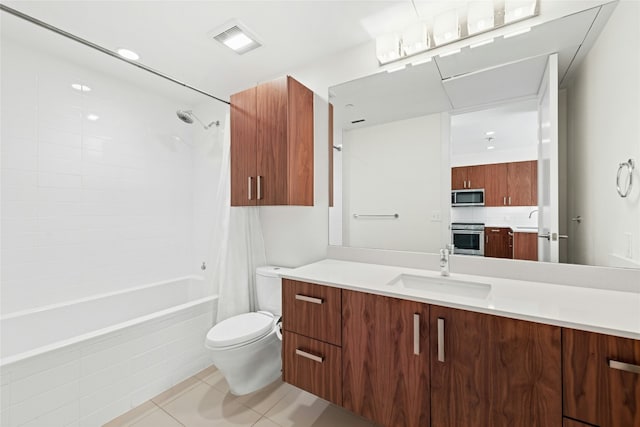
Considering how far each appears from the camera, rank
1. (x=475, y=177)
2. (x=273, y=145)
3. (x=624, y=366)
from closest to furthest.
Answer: (x=624, y=366)
(x=475, y=177)
(x=273, y=145)

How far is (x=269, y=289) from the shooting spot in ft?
6.86

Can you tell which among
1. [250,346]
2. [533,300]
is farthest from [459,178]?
[250,346]

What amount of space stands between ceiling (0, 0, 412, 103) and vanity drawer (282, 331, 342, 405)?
187cm

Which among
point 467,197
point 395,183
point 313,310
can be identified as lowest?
point 313,310

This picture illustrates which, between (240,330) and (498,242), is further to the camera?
(240,330)

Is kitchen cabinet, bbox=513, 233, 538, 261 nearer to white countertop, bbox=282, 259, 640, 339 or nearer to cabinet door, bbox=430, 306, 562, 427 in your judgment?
white countertop, bbox=282, 259, 640, 339

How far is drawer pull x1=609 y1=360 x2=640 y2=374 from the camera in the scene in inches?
28.9

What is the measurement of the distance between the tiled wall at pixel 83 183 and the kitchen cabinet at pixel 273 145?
1150 mm

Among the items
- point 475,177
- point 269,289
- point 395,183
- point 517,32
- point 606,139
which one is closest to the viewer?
point 606,139

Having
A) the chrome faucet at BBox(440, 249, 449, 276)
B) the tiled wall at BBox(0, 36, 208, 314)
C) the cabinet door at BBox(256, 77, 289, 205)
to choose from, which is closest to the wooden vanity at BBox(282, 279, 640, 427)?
the chrome faucet at BBox(440, 249, 449, 276)

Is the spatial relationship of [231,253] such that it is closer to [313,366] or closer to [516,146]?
[313,366]

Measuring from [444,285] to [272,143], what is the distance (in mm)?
1409

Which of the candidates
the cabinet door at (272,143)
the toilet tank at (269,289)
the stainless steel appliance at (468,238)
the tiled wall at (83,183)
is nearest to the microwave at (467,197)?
the stainless steel appliance at (468,238)

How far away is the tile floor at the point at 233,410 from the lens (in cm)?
150
